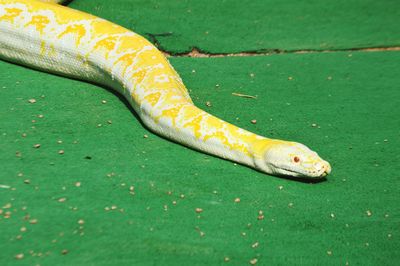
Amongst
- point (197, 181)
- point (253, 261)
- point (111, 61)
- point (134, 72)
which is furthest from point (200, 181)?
point (111, 61)

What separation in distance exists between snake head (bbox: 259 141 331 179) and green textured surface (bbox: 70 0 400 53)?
96.7 inches

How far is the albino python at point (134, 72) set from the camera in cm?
495

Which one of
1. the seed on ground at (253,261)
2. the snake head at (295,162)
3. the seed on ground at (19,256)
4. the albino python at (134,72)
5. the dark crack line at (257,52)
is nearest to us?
the seed on ground at (19,256)

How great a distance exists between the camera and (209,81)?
6398 mm

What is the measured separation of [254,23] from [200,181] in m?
3.27

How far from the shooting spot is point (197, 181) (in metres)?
4.82

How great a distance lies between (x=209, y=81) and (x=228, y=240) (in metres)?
2.53

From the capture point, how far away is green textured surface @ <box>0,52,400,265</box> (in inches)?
163

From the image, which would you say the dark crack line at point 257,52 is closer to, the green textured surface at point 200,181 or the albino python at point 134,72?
the green textured surface at point 200,181

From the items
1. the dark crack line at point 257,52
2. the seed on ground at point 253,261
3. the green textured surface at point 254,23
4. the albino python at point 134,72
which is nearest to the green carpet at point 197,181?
the seed on ground at point 253,261

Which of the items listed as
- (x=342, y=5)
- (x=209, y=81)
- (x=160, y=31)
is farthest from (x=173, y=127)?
(x=342, y=5)

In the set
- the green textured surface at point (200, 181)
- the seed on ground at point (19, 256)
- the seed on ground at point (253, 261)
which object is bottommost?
the seed on ground at point (19, 256)

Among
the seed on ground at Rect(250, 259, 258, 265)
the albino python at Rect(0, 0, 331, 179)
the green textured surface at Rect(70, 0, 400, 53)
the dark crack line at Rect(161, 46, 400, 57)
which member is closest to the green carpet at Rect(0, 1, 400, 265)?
the seed on ground at Rect(250, 259, 258, 265)

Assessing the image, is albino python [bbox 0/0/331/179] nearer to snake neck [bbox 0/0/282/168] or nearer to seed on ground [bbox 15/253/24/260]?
snake neck [bbox 0/0/282/168]
